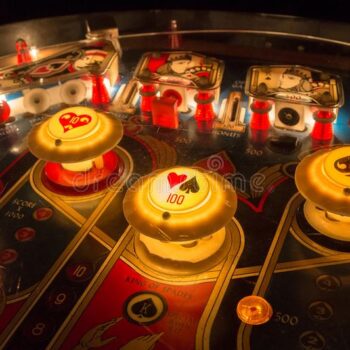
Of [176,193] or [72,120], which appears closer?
[176,193]

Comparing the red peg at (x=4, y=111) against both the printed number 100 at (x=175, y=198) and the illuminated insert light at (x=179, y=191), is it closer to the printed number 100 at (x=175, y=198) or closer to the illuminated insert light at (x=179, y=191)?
the illuminated insert light at (x=179, y=191)

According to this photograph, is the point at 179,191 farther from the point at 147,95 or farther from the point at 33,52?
the point at 33,52

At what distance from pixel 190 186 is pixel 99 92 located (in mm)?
1170

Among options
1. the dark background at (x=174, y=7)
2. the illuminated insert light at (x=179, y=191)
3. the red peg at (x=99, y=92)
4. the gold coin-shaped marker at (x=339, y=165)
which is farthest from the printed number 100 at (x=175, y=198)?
the dark background at (x=174, y=7)

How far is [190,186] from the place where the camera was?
6.22ft

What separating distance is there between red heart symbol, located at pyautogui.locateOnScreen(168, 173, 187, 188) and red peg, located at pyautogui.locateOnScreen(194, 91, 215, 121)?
792 millimetres

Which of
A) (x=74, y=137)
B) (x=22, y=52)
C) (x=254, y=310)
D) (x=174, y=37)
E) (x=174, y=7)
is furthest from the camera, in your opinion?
(x=174, y=7)

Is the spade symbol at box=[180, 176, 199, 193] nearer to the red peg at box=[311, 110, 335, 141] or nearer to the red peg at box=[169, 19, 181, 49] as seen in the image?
the red peg at box=[311, 110, 335, 141]

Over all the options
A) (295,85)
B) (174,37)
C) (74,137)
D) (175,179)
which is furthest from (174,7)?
(175,179)

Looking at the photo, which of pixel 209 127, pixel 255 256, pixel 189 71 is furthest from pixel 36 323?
pixel 189 71

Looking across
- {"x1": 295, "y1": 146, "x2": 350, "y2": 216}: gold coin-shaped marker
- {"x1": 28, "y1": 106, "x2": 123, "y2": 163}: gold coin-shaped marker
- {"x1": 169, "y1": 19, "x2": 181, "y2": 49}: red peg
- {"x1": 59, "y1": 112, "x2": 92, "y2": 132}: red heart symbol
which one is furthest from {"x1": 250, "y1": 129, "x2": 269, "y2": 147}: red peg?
{"x1": 169, "y1": 19, "x2": 181, "y2": 49}: red peg

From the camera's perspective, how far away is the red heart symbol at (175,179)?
6.27 feet

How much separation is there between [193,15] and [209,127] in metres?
1.02

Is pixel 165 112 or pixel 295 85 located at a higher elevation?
pixel 295 85
